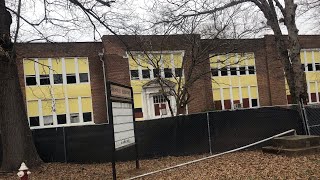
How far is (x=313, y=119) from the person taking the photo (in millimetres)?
14844

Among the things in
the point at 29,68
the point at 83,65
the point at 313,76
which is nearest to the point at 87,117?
the point at 83,65

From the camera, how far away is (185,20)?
1952cm

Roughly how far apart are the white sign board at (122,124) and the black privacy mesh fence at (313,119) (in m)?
6.56

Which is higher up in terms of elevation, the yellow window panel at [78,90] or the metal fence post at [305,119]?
the yellow window panel at [78,90]

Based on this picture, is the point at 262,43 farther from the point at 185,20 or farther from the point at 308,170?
the point at 308,170

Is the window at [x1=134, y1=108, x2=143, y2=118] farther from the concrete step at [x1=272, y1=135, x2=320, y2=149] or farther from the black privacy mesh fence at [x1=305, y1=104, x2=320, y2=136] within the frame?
the concrete step at [x1=272, y1=135, x2=320, y2=149]

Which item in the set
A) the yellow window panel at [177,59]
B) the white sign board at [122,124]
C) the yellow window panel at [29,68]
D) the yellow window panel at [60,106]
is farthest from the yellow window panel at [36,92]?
the white sign board at [122,124]

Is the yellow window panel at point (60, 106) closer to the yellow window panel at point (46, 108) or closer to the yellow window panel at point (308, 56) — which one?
the yellow window panel at point (46, 108)

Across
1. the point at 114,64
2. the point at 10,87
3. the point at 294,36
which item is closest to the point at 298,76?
the point at 294,36

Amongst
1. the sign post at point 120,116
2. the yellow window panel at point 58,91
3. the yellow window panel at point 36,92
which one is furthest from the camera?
the yellow window panel at point 58,91

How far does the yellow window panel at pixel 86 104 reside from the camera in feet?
117

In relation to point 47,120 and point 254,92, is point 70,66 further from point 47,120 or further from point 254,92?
point 254,92

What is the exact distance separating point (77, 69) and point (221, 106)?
13.7 meters

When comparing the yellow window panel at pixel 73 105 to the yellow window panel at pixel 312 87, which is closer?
the yellow window panel at pixel 73 105
